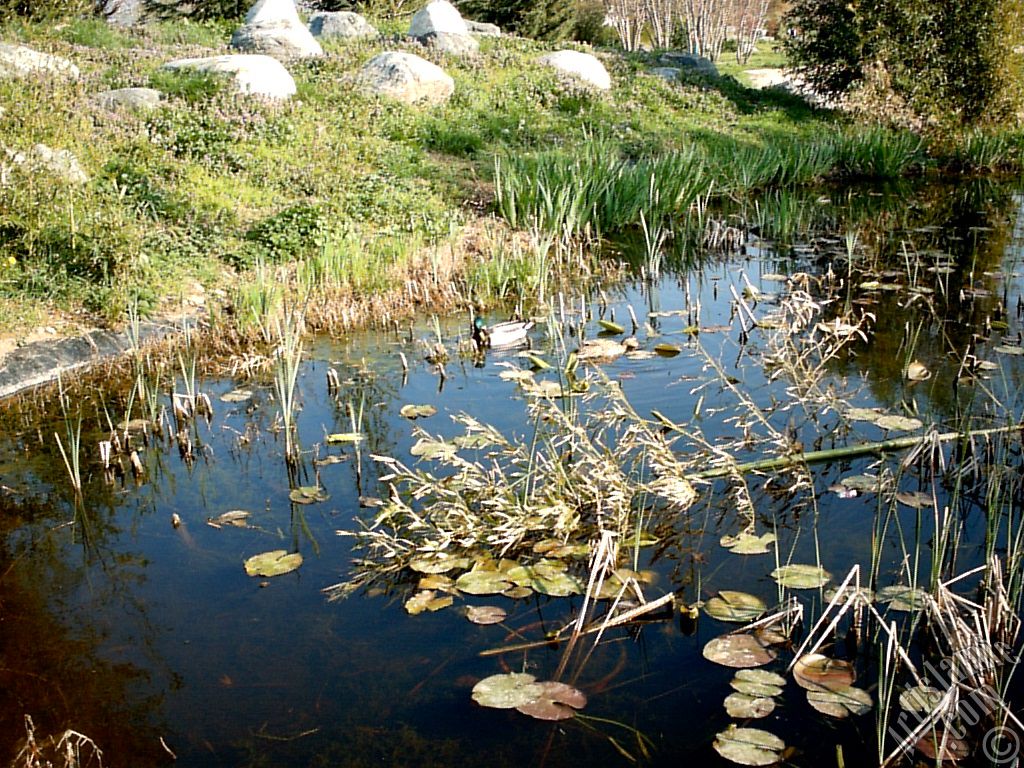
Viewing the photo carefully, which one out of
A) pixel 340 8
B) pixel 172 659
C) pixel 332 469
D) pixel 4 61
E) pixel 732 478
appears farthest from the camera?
pixel 340 8

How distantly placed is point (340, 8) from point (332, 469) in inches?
823

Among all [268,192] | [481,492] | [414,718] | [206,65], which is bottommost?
[414,718]

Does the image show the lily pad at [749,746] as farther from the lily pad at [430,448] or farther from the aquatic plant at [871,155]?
the aquatic plant at [871,155]

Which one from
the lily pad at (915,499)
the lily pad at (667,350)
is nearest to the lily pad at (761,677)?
the lily pad at (915,499)

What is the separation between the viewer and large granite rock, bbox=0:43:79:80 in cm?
1113

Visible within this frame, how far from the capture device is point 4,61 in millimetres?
11391

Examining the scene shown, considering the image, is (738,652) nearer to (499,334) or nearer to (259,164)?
(499,334)

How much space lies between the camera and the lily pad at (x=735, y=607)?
342cm

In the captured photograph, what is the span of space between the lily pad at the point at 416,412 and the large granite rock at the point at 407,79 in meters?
9.90

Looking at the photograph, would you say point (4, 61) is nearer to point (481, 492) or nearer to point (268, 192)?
point (268, 192)

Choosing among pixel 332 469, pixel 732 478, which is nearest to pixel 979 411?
pixel 732 478

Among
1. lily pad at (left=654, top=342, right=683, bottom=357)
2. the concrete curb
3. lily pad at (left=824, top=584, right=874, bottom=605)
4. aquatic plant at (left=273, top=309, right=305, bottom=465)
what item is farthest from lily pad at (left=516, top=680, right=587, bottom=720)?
the concrete curb

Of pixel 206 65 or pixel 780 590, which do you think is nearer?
pixel 780 590

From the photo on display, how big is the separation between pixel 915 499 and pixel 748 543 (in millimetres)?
833
